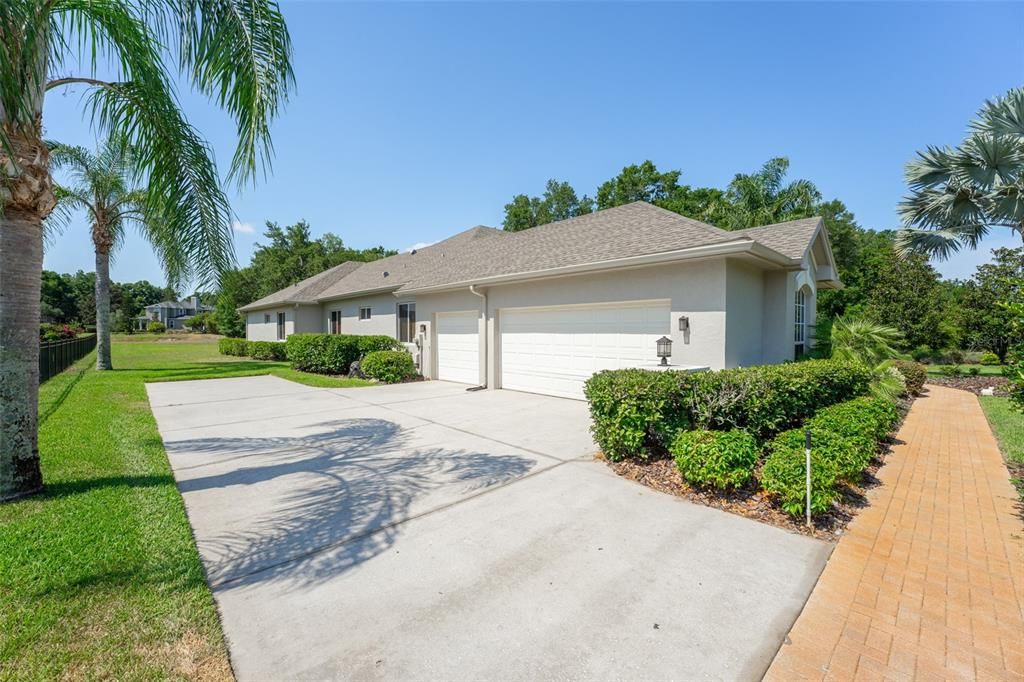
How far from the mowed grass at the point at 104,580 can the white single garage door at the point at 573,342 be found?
7.68m

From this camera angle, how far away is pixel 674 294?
830cm

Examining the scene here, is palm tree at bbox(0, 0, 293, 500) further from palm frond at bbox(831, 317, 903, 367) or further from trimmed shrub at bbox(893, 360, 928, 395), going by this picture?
trimmed shrub at bbox(893, 360, 928, 395)

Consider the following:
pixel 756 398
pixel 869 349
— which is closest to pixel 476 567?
pixel 756 398

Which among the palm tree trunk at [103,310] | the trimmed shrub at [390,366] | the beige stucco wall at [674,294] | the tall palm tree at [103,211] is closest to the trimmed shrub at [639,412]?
the beige stucco wall at [674,294]

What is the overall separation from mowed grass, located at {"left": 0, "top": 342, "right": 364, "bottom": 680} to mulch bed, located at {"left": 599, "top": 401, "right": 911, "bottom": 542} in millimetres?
4255

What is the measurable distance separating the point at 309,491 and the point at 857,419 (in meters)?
6.98

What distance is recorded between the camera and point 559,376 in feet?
35.1

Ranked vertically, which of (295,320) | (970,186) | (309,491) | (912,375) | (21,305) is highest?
(970,186)

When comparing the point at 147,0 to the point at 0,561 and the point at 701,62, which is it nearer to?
the point at 0,561

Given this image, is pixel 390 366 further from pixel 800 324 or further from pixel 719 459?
pixel 800 324

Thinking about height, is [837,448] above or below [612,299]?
below

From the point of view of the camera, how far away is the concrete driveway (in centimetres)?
240

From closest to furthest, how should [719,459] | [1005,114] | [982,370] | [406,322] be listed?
[719,459] → [1005,114] → [406,322] → [982,370]

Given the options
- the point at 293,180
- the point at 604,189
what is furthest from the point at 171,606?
the point at 604,189
